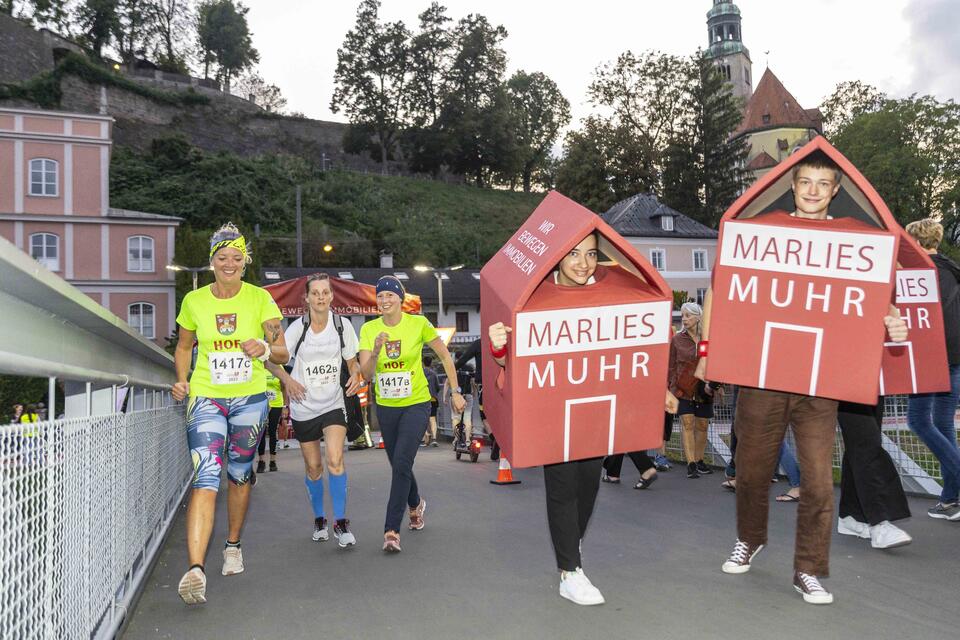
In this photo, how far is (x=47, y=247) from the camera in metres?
48.5

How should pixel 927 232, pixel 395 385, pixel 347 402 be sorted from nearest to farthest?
1. pixel 927 232
2. pixel 395 385
3. pixel 347 402

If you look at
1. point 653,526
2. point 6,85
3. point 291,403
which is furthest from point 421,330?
point 6,85

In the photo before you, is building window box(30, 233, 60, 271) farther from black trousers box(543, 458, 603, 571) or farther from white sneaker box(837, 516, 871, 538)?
black trousers box(543, 458, 603, 571)

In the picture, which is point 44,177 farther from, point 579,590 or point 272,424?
point 579,590

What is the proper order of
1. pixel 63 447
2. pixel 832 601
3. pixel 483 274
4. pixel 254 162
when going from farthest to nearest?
pixel 254 162 < pixel 483 274 < pixel 832 601 < pixel 63 447

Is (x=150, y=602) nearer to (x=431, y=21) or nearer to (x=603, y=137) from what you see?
(x=603, y=137)

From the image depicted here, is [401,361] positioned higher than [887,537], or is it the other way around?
[401,361]

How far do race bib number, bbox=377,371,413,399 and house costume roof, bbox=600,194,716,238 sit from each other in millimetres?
52958

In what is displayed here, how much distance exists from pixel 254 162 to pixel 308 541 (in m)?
72.5

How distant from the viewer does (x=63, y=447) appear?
3.39 m

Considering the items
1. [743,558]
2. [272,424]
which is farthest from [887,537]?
[272,424]

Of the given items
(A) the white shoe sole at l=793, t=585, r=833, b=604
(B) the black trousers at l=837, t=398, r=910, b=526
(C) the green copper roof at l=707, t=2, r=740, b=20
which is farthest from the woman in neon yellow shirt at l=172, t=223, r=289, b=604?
(C) the green copper roof at l=707, t=2, r=740, b=20

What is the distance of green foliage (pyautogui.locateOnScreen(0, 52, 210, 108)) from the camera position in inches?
2598

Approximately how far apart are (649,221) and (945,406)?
55359 mm
